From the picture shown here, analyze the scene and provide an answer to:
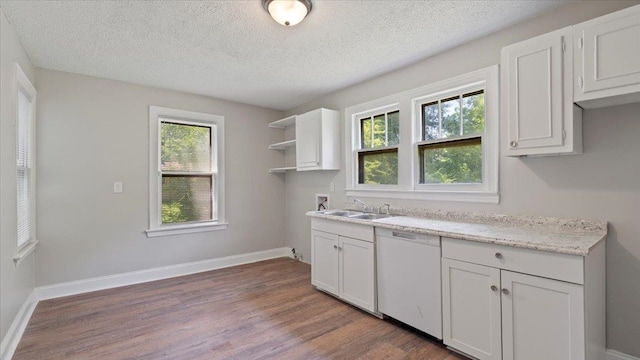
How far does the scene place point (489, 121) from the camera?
97.7 inches

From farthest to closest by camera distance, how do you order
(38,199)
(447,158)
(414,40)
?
(38,199) < (447,158) < (414,40)

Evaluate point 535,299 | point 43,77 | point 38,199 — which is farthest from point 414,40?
point 38,199

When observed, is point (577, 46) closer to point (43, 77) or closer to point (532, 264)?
point (532, 264)

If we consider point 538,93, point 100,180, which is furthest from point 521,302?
point 100,180

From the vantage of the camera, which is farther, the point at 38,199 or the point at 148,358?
the point at 38,199

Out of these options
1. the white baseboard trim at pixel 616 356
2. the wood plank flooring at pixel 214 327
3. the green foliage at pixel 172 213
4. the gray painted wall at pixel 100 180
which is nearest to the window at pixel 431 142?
the white baseboard trim at pixel 616 356

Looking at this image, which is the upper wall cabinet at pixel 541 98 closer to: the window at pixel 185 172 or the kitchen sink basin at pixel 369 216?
the kitchen sink basin at pixel 369 216

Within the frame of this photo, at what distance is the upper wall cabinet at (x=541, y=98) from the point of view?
1865 millimetres

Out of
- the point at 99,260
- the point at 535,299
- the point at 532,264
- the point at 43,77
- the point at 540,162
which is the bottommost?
the point at 99,260

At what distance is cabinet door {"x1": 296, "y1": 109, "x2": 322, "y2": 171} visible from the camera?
151 inches

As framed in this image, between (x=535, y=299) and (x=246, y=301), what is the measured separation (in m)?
2.53

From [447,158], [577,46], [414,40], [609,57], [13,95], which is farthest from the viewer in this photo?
[447,158]

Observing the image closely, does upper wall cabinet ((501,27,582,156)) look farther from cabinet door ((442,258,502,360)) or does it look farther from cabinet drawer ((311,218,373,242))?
cabinet drawer ((311,218,373,242))

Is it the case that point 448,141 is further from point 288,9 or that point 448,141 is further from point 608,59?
point 288,9
